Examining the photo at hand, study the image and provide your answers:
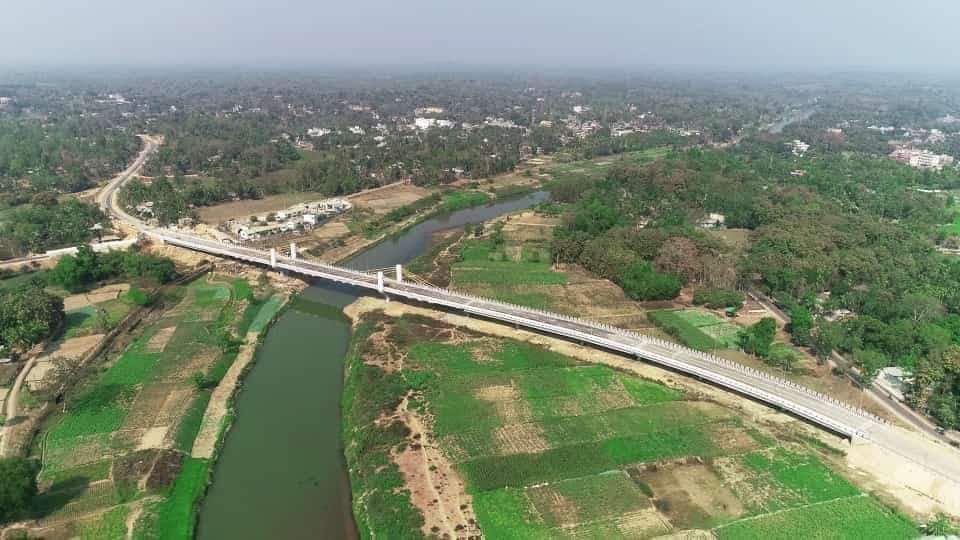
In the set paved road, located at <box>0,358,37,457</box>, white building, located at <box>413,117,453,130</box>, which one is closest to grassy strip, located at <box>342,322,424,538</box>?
paved road, located at <box>0,358,37,457</box>

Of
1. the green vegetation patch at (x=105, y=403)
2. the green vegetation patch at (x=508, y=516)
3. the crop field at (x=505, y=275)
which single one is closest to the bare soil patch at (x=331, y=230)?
the crop field at (x=505, y=275)

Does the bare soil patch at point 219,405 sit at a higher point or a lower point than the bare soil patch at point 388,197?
lower

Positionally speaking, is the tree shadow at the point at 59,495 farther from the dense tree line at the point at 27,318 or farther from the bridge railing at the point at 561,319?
the bridge railing at the point at 561,319

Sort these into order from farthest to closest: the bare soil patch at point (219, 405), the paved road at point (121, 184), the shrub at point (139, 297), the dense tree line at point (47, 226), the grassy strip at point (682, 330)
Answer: the paved road at point (121, 184), the dense tree line at point (47, 226), the shrub at point (139, 297), the grassy strip at point (682, 330), the bare soil patch at point (219, 405)

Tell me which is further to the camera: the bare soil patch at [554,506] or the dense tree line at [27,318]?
the dense tree line at [27,318]

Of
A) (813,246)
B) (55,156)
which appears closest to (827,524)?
(813,246)

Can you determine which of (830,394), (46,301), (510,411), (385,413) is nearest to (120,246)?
(46,301)

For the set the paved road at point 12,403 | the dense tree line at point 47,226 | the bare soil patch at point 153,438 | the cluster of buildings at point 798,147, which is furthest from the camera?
the cluster of buildings at point 798,147
